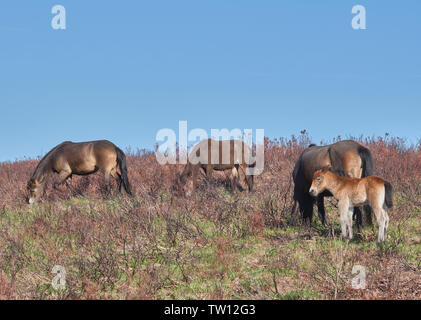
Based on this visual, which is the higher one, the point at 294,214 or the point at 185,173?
the point at 185,173

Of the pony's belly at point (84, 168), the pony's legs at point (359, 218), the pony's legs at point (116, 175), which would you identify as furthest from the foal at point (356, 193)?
the pony's belly at point (84, 168)

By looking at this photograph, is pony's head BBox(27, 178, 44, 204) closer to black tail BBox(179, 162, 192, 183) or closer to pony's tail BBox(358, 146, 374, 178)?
black tail BBox(179, 162, 192, 183)

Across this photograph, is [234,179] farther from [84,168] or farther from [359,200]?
[359,200]

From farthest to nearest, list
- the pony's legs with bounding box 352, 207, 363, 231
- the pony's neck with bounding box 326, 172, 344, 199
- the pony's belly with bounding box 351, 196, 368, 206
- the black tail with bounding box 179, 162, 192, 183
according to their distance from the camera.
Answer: the black tail with bounding box 179, 162, 192, 183
the pony's legs with bounding box 352, 207, 363, 231
the pony's neck with bounding box 326, 172, 344, 199
the pony's belly with bounding box 351, 196, 368, 206

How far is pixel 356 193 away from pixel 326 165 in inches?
57.2

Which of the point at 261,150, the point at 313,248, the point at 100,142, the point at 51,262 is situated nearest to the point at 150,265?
the point at 51,262

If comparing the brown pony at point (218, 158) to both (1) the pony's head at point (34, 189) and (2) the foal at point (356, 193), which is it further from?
(2) the foal at point (356, 193)

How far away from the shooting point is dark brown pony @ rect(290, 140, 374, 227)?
23.4 feet

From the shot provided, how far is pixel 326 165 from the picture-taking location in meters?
7.48

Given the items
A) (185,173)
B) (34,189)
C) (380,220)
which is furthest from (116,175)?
(380,220)

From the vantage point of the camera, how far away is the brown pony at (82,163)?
11812mm

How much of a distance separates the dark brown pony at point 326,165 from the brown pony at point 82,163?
558 centimetres

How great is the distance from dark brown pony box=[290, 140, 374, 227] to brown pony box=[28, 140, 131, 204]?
18.3 ft

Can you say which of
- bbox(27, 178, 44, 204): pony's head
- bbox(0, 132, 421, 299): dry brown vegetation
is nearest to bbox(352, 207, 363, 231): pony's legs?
bbox(0, 132, 421, 299): dry brown vegetation
